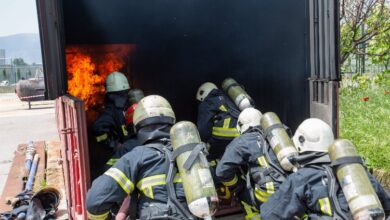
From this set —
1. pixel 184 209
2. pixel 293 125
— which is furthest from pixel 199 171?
pixel 293 125

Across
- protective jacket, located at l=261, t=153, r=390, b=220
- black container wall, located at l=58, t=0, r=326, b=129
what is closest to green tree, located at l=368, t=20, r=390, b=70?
black container wall, located at l=58, t=0, r=326, b=129

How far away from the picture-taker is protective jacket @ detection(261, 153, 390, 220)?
2.73 m

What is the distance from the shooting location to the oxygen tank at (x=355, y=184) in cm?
248

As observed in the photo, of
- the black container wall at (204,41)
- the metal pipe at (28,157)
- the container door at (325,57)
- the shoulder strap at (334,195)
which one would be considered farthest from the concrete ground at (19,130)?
the shoulder strap at (334,195)

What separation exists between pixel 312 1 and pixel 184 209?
2660mm

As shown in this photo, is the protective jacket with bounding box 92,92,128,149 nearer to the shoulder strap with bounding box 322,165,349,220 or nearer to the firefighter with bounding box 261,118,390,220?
the firefighter with bounding box 261,118,390,220

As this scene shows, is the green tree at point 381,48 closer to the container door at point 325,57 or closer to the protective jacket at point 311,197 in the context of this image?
the container door at point 325,57

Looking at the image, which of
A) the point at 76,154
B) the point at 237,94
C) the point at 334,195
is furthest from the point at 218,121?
the point at 334,195

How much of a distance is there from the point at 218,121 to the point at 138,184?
2346mm

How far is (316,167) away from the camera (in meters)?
2.91

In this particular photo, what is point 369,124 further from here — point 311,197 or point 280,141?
point 311,197

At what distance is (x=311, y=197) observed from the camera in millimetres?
2824

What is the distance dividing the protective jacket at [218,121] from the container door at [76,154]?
1.66 metres

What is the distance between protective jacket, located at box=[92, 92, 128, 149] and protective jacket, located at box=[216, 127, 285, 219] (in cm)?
135
